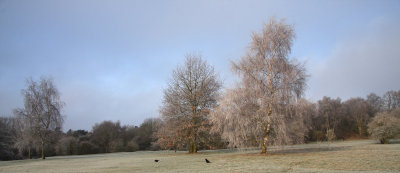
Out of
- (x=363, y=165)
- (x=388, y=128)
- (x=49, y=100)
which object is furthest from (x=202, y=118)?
(x=388, y=128)

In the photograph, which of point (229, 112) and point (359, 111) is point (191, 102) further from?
point (359, 111)

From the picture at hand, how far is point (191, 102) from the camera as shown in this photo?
31688 mm

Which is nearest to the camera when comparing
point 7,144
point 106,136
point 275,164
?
point 275,164

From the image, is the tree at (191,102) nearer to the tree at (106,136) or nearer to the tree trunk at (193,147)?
the tree trunk at (193,147)

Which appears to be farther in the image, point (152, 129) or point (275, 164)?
point (152, 129)

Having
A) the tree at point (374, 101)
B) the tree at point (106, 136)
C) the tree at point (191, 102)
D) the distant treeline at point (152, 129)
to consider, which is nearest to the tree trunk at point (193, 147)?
the tree at point (191, 102)

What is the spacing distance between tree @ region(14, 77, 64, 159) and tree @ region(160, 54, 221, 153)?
17161mm

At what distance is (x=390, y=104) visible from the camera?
257 feet

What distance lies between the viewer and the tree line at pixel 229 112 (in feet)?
67.9

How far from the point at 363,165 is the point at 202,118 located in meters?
20.4

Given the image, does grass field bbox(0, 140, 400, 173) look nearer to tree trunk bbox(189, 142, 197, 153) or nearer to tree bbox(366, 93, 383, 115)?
tree trunk bbox(189, 142, 197, 153)

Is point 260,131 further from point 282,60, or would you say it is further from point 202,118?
point 202,118

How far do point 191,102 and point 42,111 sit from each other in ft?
73.0

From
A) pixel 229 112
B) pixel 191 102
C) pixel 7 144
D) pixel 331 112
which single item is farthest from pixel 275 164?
pixel 331 112
